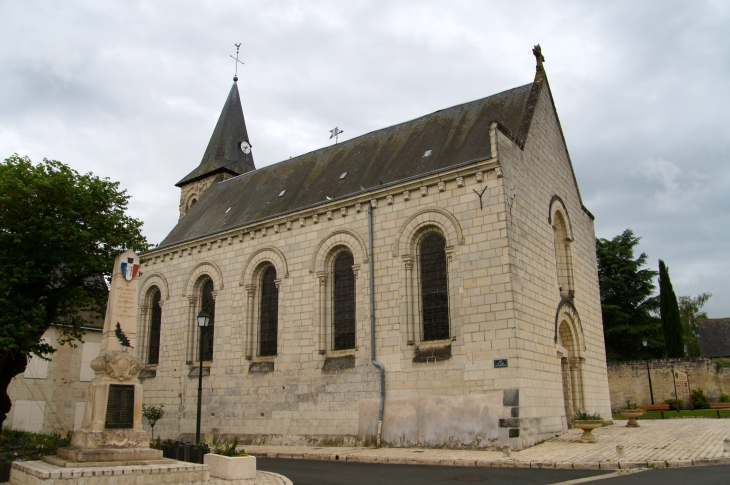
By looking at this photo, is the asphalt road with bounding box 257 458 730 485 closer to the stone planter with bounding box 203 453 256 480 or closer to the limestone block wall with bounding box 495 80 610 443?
the stone planter with bounding box 203 453 256 480

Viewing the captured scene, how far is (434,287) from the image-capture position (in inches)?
651

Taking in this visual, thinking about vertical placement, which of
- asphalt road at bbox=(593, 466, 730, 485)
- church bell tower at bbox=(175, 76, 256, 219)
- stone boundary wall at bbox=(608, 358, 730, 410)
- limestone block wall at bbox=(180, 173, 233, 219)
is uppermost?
church bell tower at bbox=(175, 76, 256, 219)

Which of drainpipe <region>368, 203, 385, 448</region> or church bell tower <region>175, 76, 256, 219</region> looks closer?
drainpipe <region>368, 203, 385, 448</region>

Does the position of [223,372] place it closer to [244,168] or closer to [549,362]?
[549,362]

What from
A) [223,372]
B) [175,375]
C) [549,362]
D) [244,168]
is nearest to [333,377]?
[223,372]

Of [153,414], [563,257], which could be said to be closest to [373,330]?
[563,257]

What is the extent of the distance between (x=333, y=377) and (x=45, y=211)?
369 inches

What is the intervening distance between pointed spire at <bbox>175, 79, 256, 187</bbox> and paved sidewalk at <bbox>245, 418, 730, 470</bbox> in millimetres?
17504

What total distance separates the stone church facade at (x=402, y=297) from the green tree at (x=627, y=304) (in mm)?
18402

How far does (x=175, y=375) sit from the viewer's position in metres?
21.9

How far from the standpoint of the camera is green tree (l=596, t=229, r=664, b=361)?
124ft

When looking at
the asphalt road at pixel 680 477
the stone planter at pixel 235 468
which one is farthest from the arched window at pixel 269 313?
the asphalt road at pixel 680 477

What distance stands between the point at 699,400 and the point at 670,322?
8.34m

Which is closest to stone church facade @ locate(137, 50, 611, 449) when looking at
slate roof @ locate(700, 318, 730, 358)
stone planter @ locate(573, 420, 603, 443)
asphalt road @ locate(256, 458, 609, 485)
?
stone planter @ locate(573, 420, 603, 443)
